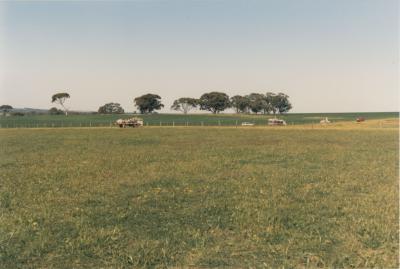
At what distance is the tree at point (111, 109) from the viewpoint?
184 m

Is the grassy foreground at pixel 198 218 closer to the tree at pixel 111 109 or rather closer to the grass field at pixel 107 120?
the grass field at pixel 107 120

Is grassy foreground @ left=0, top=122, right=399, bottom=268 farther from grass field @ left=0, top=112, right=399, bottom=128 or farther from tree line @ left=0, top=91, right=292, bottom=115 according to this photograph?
tree line @ left=0, top=91, right=292, bottom=115

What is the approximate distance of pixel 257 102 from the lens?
171375 millimetres

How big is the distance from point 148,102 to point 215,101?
1254 inches

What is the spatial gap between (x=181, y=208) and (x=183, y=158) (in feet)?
34.9

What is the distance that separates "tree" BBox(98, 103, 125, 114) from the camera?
184500 mm

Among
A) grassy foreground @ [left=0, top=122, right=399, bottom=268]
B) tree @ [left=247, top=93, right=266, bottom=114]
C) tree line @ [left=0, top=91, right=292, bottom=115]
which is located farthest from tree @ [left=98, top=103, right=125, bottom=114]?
grassy foreground @ [left=0, top=122, right=399, bottom=268]

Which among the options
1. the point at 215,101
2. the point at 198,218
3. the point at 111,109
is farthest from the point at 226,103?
the point at 198,218

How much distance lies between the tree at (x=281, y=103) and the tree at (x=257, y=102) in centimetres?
625

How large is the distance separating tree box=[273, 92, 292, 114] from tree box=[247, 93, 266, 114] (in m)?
6.25

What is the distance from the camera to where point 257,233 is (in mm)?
7414

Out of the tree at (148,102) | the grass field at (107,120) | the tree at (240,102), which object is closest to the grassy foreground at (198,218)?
the grass field at (107,120)

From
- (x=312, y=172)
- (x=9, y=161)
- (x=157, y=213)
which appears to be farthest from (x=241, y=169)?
(x=9, y=161)

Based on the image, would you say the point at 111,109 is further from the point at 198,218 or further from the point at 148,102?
the point at 198,218
